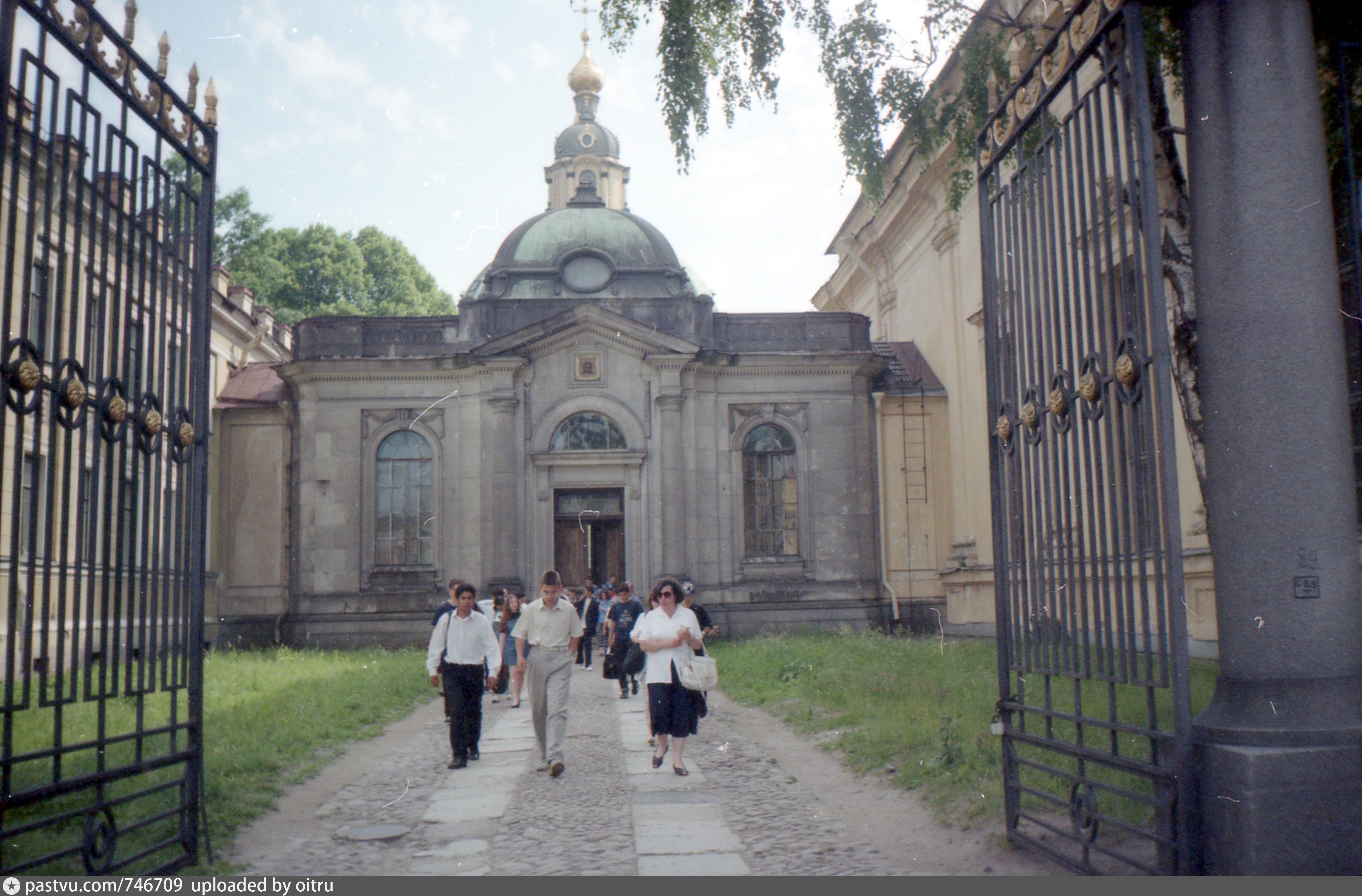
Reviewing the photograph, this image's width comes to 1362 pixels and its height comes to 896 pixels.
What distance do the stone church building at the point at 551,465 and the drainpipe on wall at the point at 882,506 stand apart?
0.14 metres

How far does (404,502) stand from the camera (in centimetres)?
2533

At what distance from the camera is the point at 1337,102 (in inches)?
276

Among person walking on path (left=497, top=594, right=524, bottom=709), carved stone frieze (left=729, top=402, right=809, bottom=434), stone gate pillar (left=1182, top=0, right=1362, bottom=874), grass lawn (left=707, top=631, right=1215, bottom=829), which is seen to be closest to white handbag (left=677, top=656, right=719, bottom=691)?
grass lawn (left=707, top=631, right=1215, bottom=829)

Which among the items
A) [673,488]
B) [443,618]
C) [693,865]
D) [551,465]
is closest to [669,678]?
[443,618]

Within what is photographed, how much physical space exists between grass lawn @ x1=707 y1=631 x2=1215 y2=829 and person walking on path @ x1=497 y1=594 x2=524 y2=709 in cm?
296

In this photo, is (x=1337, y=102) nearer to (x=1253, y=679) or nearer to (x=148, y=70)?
(x=1253, y=679)

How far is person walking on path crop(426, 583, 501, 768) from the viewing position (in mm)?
10547

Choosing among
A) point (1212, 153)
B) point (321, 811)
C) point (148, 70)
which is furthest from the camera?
point (321, 811)

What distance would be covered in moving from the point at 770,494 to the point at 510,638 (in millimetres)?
11846

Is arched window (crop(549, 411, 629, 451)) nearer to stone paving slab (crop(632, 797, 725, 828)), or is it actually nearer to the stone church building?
the stone church building

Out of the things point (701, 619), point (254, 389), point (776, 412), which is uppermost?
point (254, 389)

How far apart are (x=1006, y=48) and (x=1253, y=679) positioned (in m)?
6.82

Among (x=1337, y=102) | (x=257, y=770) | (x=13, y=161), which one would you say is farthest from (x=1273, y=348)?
(x=257, y=770)

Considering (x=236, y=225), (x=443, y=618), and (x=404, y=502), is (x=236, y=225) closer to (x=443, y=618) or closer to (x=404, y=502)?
(x=404, y=502)
